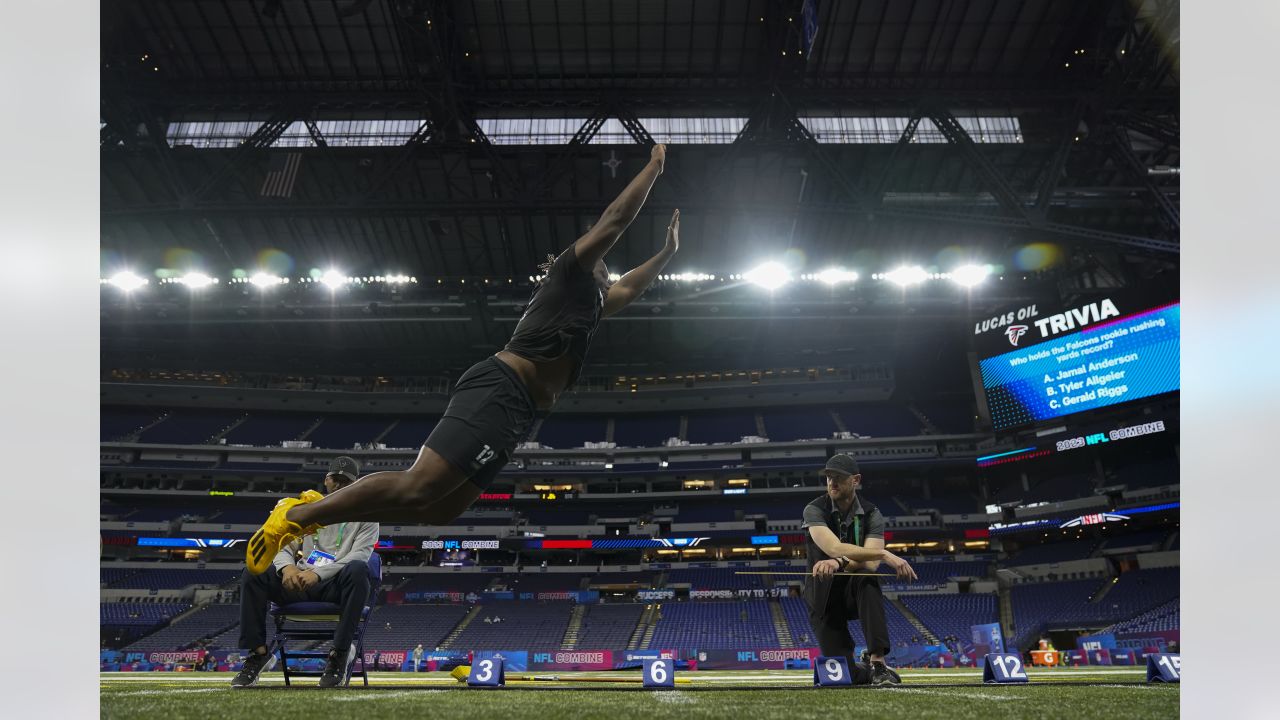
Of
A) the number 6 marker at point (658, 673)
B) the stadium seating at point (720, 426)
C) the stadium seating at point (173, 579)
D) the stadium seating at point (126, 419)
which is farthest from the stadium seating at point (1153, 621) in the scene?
the stadium seating at point (126, 419)

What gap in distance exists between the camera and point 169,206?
69.1 ft

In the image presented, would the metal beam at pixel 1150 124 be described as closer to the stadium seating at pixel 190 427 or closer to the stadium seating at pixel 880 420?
the stadium seating at pixel 880 420

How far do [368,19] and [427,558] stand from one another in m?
30.9

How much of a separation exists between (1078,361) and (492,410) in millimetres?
28968

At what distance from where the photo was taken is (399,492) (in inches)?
134

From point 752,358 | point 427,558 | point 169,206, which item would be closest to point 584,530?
point 427,558

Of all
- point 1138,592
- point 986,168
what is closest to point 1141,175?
point 986,168

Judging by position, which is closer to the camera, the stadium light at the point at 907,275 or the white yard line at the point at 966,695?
the white yard line at the point at 966,695

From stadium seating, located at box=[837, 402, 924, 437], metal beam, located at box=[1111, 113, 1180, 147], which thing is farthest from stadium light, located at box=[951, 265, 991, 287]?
stadium seating, located at box=[837, 402, 924, 437]

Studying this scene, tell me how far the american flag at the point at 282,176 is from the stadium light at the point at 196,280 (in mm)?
9425

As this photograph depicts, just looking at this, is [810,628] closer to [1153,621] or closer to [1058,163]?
[1153,621]

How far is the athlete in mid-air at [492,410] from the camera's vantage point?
3416mm

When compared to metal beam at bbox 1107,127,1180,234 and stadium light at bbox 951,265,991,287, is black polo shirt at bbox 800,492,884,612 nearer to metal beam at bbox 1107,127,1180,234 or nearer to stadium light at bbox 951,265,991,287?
metal beam at bbox 1107,127,1180,234
